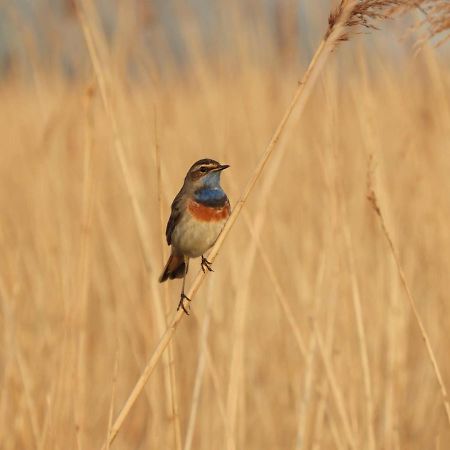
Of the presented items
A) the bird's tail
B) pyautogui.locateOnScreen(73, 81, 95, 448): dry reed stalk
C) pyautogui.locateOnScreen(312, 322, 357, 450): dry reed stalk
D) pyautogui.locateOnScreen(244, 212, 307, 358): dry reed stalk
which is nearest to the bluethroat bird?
the bird's tail

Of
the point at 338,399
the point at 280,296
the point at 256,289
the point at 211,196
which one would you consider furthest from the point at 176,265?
the point at 256,289

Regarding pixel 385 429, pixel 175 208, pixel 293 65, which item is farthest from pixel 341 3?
pixel 293 65

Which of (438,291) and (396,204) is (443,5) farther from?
(396,204)

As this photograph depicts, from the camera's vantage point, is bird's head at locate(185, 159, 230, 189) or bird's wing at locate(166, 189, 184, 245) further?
bird's wing at locate(166, 189, 184, 245)

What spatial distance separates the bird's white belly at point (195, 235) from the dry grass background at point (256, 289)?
0.09 m

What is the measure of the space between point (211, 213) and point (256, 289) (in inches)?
57.8

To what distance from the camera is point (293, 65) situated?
148 inches

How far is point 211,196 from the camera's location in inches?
96.7

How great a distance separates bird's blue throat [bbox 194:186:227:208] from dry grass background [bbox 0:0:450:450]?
0.35ft

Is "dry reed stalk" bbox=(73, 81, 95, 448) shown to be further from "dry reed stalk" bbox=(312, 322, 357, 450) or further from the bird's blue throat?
"dry reed stalk" bbox=(312, 322, 357, 450)

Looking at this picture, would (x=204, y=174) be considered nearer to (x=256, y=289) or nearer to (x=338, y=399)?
(x=338, y=399)

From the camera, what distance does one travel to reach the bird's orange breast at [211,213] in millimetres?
2416

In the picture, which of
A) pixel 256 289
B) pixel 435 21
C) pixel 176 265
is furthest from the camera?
pixel 256 289

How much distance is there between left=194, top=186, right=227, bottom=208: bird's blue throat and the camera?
2428mm
